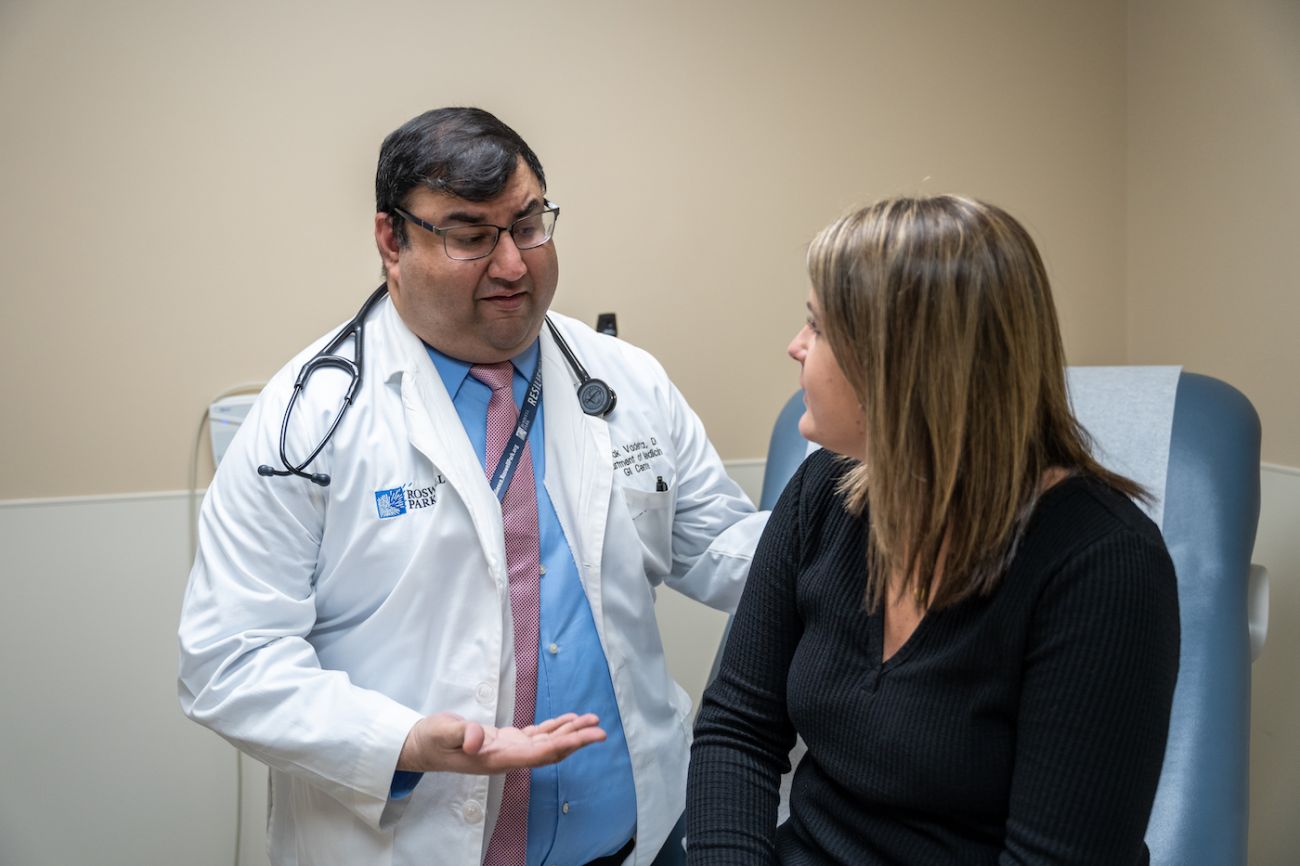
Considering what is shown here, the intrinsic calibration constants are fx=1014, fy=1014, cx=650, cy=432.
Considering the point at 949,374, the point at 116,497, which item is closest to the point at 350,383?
the point at 949,374

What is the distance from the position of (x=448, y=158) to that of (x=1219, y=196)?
162 cm

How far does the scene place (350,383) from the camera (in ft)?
4.54

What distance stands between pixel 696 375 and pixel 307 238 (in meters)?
0.88

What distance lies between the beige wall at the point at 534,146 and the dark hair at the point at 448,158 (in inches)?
29.4

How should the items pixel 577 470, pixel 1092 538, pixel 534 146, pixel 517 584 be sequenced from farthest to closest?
pixel 534 146 → pixel 577 470 → pixel 517 584 → pixel 1092 538

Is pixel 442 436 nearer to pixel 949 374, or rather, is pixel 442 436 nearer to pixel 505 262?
pixel 505 262

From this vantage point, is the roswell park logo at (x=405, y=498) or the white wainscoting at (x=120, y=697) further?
the white wainscoting at (x=120, y=697)

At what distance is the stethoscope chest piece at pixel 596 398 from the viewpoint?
1.53 metres

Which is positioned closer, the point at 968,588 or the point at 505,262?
the point at 968,588

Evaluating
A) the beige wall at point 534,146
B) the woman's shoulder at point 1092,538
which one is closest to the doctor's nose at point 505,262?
the woman's shoulder at point 1092,538

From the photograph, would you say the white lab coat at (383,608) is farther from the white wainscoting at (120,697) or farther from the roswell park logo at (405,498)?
the white wainscoting at (120,697)

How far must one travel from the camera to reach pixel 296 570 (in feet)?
4.34

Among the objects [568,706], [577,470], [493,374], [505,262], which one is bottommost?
[568,706]

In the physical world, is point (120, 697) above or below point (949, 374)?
below
